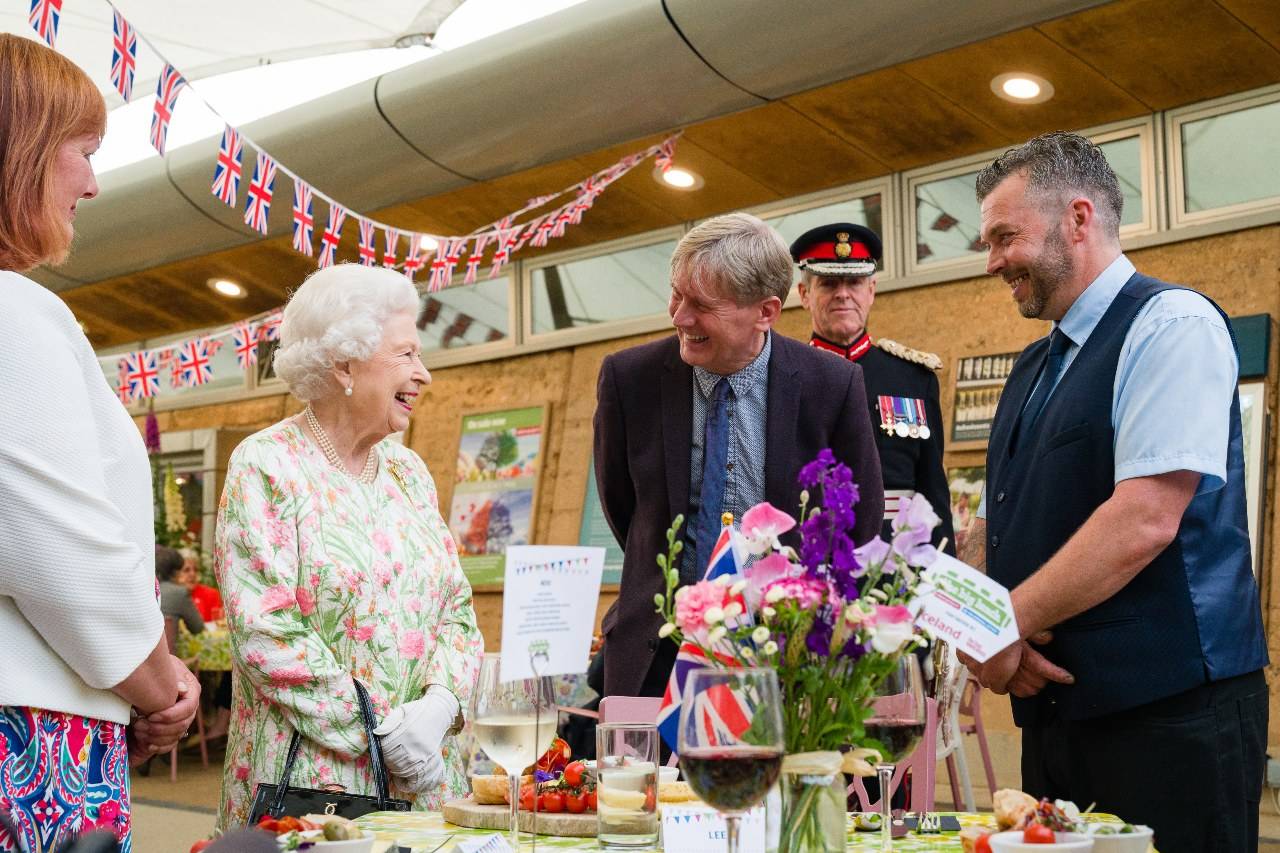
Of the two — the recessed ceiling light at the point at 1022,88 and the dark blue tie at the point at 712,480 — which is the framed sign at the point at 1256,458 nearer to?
the recessed ceiling light at the point at 1022,88

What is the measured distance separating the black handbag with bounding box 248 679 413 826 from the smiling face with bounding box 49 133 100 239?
875mm

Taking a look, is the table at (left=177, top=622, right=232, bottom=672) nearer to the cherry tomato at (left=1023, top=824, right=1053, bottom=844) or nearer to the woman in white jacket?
the woman in white jacket

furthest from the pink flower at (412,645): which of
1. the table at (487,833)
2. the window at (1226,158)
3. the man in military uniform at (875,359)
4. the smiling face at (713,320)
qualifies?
the window at (1226,158)

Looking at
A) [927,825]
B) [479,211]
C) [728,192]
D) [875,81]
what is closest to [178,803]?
[479,211]

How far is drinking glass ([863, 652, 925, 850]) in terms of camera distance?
1.34 m

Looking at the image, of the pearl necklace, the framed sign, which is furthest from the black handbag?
the framed sign

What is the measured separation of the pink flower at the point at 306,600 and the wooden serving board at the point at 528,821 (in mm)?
586

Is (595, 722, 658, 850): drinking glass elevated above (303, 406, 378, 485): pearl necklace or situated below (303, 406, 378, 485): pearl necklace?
below

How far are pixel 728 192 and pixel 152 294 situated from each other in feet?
17.0

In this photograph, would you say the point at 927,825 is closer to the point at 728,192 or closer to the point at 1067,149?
the point at 1067,149

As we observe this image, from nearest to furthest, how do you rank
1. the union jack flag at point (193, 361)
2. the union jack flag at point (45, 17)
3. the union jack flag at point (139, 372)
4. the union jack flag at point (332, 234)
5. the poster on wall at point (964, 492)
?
the union jack flag at point (45, 17) < the union jack flag at point (332, 234) < the poster on wall at point (964, 492) < the union jack flag at point (193, 361) < the union jack flag at point (139, 372)

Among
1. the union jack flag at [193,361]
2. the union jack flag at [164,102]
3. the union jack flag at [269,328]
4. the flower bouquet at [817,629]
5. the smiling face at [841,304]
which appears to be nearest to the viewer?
the flower bouquet at [817,629]

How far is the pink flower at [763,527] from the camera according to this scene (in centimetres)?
133

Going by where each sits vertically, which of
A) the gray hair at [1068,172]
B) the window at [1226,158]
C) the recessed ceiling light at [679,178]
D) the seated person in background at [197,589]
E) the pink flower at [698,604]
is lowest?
the pink flower at [698,604]
